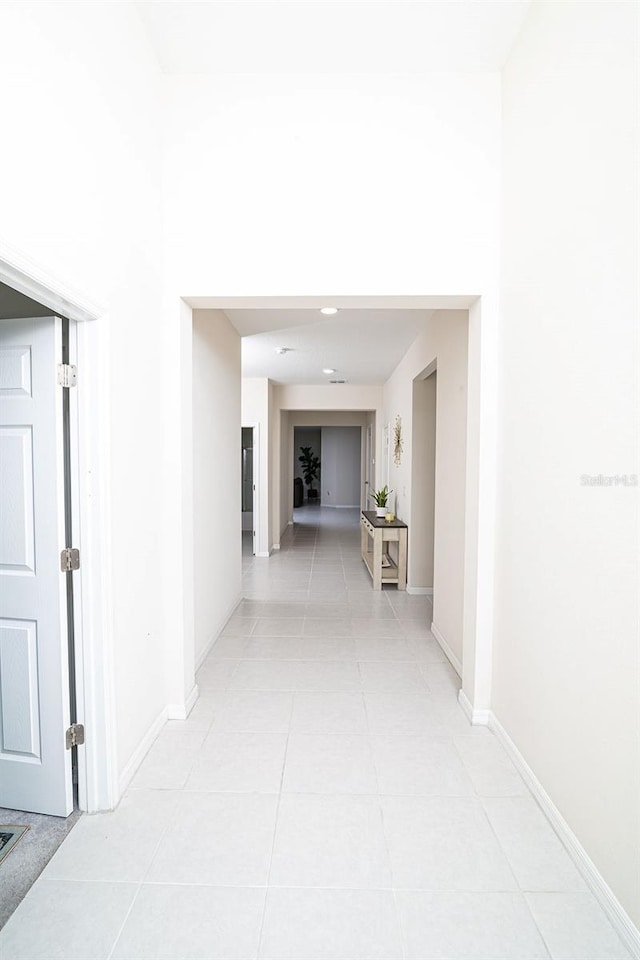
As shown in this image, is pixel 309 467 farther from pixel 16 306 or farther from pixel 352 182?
pixel 16 306

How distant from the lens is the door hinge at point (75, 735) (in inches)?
75.9

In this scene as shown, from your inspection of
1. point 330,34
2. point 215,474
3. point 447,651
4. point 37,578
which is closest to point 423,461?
point 447,651

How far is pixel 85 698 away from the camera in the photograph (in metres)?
1.93

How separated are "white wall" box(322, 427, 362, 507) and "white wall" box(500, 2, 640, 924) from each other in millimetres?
12347

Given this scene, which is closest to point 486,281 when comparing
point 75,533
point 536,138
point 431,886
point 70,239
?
point 536,138

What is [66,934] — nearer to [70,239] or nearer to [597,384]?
[70,239]

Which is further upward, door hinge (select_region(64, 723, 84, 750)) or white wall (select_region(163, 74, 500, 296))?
white wall (select_region(163, 74, 500, 296))

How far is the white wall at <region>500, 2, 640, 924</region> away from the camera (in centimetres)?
147

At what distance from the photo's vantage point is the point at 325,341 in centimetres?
536

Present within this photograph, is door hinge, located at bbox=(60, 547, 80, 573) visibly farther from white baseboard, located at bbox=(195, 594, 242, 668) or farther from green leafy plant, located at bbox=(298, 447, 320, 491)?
green leafy plant, located at bbox=(298, 447, 320, 491)

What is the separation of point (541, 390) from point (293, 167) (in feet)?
5.36

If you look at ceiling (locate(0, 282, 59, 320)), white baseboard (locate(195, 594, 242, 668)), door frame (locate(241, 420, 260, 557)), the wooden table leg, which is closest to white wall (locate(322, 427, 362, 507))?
door frame (locate(241, 420, 260, 557))

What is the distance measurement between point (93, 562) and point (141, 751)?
38.9 inches

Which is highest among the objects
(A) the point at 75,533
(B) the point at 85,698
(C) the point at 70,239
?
(C) the point at 70,239
